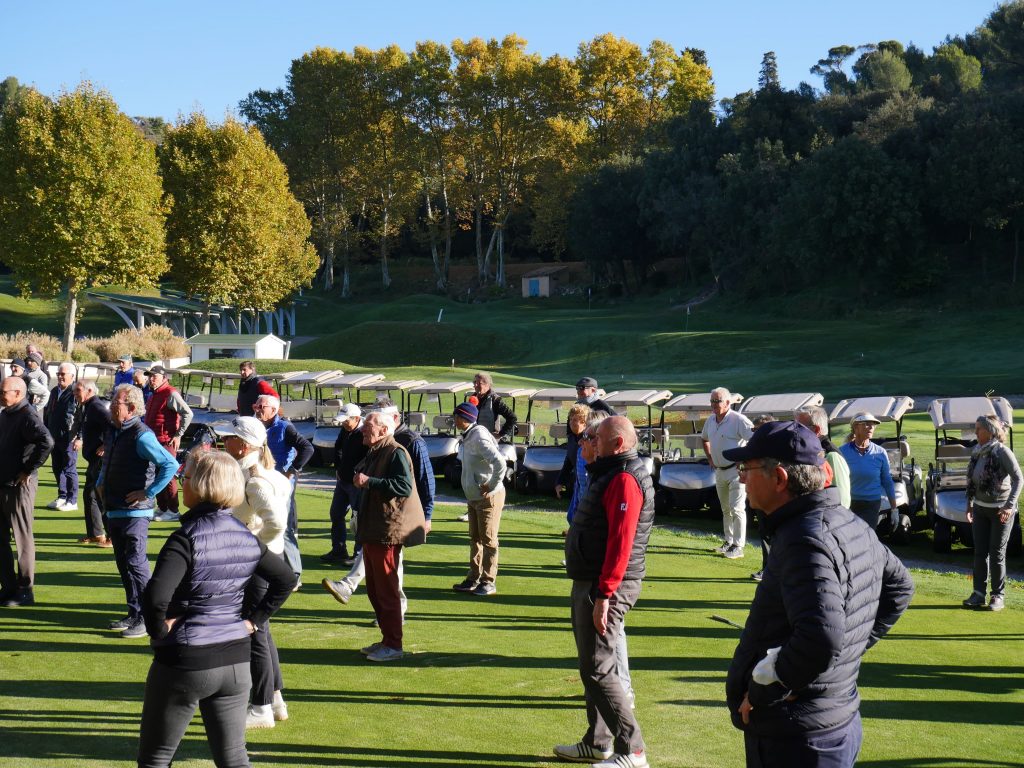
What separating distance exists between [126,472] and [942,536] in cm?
991

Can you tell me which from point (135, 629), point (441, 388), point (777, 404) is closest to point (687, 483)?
point (777, 404)

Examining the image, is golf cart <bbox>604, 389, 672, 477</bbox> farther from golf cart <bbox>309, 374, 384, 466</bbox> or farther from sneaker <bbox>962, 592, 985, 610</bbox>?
sneaker <bbox>962, 592, 985, 610</bbox>

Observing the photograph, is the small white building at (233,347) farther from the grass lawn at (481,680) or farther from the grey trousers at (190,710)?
the grey trousers at (190,710)

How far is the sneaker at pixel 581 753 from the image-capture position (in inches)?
234

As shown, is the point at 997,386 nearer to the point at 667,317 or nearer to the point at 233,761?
the point at 667,317

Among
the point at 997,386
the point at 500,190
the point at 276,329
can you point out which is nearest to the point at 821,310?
the point at 997,386

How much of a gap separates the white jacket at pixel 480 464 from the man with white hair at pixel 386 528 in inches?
80.2

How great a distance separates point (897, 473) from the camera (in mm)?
14625

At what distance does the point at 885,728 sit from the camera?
6566 millimetres

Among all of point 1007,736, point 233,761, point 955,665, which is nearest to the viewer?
→ point 233,761

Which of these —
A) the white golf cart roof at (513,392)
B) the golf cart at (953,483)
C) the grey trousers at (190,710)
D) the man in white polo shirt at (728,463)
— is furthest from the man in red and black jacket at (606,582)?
the white golf cart roof at (513,392)

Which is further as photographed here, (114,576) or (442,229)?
(442,229)

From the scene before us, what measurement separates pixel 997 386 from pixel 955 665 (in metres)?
31.3

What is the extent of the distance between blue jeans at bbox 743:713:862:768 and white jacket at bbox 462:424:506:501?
6.39m
